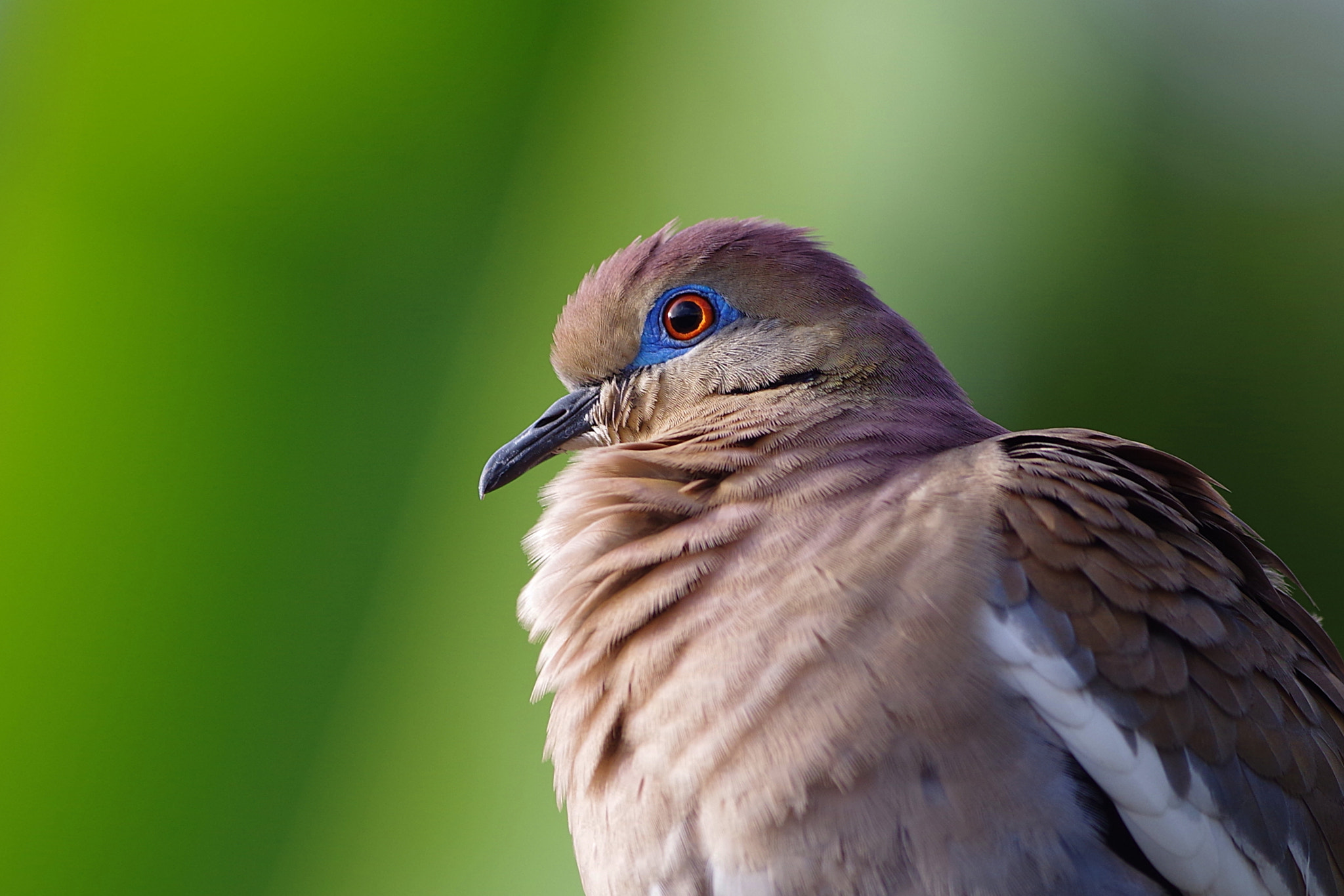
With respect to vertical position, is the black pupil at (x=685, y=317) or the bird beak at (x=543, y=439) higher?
the black pupil at (x=685, y=317)

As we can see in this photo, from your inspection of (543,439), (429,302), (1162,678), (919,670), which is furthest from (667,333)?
(429,302)

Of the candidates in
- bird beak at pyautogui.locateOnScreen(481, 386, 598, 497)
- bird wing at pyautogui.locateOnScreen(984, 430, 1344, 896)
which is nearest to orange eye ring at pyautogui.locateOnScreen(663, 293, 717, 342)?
bird beak at pyautogui.locateOnScreen(481, 386, 598, 497)

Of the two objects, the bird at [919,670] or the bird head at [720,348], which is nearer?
the bird at [919,670]

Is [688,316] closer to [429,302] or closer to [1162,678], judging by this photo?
[1162,678]

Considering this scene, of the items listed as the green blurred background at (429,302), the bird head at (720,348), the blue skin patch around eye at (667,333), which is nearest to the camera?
the bird head at (720,348)

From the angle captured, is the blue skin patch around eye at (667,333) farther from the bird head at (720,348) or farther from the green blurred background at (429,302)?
the green blurred background at (429,302)

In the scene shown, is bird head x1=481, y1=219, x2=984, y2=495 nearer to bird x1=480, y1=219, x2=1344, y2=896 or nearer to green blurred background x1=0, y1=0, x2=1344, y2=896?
bird x1=480, y1=219, x2=1344, y2=896

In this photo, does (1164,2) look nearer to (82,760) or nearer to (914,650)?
(914,650)

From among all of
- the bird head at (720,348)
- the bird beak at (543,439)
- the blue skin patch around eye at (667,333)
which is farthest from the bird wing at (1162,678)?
the bird beak at (543,439)

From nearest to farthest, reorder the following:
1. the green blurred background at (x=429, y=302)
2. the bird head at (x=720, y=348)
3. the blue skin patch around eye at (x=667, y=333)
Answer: the bird head at (x=720, y=348), the blue skin patch around eye at (x=667, y=333), the green blurred background at (x=429, y=302)
